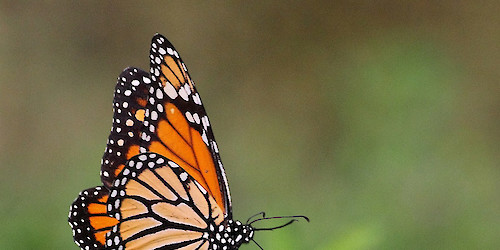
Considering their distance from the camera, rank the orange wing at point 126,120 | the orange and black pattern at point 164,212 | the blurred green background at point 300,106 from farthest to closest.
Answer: the blurred green background at point 300,106 < the orange and black pattern at point 164,212 < the orange wing at point 126,120

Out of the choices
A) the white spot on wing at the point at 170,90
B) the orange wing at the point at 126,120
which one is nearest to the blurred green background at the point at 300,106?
the orange wing at the point at 126,120

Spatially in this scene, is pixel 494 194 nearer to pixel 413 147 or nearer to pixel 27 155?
pixel 413 147

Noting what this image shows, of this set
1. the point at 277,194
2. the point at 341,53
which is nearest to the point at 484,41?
the point at 341,53

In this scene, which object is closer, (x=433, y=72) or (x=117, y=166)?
(x=117, y=166)

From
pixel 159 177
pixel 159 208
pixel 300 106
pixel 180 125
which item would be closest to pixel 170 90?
pixel 180 125

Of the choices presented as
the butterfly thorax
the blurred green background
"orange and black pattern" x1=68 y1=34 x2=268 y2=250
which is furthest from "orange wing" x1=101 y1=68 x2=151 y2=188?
the blurred green background

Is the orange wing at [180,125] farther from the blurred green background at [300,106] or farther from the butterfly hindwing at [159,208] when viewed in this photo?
the blurred green background at [300,106]
